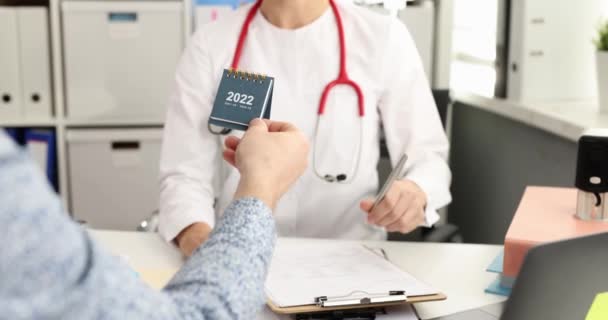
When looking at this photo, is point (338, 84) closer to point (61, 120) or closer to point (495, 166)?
point (495, 166)

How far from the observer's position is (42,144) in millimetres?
Answer: 2688

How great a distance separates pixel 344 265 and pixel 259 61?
0.54 meters

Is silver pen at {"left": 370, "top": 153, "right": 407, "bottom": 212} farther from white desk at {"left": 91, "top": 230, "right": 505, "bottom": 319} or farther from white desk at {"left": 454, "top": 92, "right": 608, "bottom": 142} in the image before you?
white desk at {"left": 454, "top": 92, "right": 608, "bottom": 142}

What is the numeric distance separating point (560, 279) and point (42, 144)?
2342mm

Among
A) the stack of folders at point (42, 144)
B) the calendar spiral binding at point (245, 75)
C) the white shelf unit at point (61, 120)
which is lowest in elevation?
the stack of folders at point (42, 144)

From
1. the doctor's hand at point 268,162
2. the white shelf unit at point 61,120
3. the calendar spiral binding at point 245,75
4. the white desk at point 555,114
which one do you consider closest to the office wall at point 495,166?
the white desk at point 555,114

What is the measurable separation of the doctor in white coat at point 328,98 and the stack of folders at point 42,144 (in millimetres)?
1277

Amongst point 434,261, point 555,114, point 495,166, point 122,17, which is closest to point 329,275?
point 434,261

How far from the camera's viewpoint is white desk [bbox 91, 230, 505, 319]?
113 cm

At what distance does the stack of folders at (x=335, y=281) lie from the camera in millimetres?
1025

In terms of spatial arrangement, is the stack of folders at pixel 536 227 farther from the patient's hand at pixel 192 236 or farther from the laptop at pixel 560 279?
the patient's hand at pixel 192 236

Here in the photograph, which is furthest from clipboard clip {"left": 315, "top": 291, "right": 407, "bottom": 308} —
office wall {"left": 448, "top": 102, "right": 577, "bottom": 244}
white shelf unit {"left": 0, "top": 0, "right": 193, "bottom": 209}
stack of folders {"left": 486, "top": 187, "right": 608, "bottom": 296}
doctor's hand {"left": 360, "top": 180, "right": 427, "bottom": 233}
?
white shelf unit {"left": 0, "top": 0, "right": 193, "bottom": 209}

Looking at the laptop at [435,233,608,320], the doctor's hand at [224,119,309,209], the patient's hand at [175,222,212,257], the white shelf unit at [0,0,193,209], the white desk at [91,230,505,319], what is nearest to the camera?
the laptop at [435,233,608,320]

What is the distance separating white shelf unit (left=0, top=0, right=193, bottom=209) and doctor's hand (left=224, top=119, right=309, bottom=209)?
6.17 feet
